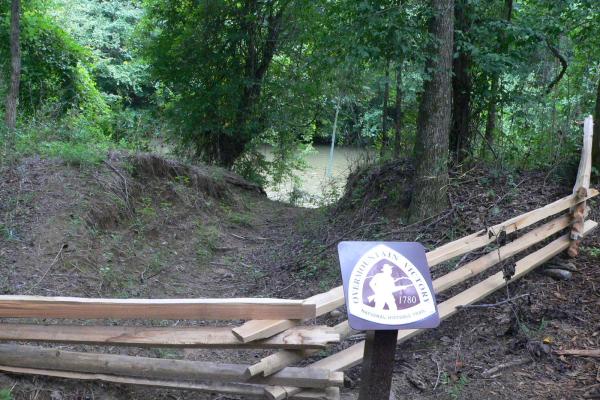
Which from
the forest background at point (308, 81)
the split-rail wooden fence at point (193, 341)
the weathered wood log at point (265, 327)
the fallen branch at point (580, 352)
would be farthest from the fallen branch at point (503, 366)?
the forest background at point (308, 81)

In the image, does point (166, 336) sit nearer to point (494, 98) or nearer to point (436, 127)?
point (436, 127)

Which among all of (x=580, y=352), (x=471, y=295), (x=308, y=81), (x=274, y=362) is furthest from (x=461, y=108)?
A: (x=308, y=81)

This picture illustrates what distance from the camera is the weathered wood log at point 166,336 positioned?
167 inches

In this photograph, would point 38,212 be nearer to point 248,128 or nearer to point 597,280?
point 597,280

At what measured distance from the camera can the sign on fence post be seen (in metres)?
3.54

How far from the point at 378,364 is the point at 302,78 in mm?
15232

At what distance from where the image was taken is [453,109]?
9.52 metres

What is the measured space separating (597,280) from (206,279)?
16.2 feet

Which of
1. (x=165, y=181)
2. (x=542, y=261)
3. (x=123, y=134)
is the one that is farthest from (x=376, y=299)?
(x=123, y=134)

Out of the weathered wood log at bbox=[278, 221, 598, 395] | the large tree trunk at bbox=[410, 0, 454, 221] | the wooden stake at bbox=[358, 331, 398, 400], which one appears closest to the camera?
the wooden stake at bbox=[358, 331, 398, 400]

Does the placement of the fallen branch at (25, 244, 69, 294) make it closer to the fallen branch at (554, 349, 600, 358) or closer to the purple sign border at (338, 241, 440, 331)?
the purple sign border at (338, 241, 440, 331)

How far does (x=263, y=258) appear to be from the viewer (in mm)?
9797

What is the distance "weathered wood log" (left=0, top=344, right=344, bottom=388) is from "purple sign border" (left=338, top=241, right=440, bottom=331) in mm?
1175

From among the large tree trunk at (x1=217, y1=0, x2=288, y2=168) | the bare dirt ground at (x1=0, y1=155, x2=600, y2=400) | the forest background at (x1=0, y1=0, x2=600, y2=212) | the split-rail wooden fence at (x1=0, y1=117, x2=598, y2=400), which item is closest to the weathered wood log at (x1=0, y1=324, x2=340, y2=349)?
the split-rail wooden fence at (x1=0, y1=117, x2=598, y2=400)
